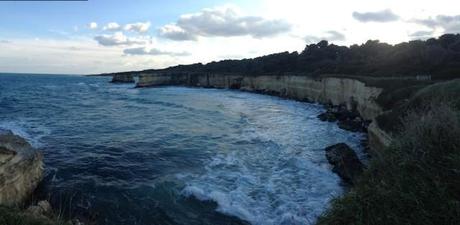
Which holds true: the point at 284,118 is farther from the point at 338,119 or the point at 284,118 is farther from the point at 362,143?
the point at 362,143

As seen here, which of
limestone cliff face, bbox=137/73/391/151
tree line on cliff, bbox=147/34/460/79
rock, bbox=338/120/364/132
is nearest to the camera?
rock, bbox=338/120/364/132

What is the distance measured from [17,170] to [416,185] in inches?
515

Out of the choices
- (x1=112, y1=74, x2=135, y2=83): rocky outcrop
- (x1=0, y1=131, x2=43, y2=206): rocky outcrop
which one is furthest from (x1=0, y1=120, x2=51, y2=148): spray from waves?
(x1=112, y1=74, x2=135, y2=83): rocky outcrop

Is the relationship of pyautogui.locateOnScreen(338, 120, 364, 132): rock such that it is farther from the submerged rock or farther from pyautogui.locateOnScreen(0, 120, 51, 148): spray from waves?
pyautogui.locateOnScreen(0, 120, 51, 148): spray from waves

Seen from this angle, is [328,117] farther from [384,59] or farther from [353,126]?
[384,59]

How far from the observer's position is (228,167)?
68.3 ft

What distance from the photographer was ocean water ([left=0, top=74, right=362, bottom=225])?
14.7 metres

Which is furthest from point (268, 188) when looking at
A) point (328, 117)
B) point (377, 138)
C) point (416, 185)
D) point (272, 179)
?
point (328, 117)

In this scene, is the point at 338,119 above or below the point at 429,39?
below

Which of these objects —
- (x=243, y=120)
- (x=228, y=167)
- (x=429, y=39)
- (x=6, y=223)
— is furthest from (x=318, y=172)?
(x=429, y=39)

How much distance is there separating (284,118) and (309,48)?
67109 mm

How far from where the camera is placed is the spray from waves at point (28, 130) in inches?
1047

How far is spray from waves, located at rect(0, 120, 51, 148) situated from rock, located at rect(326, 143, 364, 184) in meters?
16.5

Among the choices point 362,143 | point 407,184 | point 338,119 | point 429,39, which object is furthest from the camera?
point 429,39
